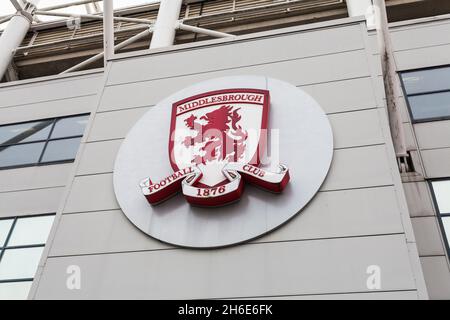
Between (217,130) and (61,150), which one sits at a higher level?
(61,150)

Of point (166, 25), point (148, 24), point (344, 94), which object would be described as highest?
point (148, 24)

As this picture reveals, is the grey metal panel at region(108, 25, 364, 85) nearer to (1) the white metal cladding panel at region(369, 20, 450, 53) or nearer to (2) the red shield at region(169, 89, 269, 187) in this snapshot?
(2) the red shield at region(169, 89, 269, 187)

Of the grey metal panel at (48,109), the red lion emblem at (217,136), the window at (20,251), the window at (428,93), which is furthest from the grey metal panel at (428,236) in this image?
the grey metal panel at (48,109)

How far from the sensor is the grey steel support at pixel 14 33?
57.0 feet

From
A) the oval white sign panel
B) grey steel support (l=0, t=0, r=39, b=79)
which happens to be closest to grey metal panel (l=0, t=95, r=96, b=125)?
grey steel support (l=0, t=0, r=39, b=79)

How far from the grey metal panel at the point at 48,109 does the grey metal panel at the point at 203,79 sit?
324 centimetres

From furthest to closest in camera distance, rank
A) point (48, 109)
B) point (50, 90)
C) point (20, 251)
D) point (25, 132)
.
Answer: point (50, 90) → point (48, 109) → point (25, 132) → point (20, 251)

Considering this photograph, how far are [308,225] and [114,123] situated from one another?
4.60 m

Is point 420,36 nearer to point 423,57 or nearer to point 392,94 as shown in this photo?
point 423,57

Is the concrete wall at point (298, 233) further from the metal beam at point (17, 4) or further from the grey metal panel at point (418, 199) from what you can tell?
the metal beam at point (17, 4)

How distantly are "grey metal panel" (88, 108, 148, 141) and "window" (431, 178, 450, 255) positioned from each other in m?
5.75

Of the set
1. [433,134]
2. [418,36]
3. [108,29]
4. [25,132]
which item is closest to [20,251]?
[25,132]

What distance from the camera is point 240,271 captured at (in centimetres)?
610
